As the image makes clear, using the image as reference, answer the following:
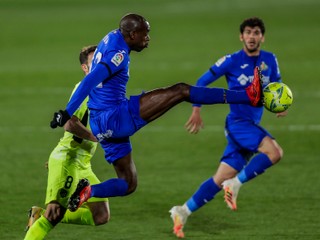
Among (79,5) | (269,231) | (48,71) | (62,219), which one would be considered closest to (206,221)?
(269,231)

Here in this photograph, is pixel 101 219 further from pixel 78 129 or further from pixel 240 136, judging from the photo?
pixel 240 136

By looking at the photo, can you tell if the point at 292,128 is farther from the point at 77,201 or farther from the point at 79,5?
the point at 79,5

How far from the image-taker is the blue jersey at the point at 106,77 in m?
9.16

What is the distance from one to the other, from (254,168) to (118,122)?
7.23ft

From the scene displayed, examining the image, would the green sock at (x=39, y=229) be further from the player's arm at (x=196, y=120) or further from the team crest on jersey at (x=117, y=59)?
the player's arm at (x=196, y=120)

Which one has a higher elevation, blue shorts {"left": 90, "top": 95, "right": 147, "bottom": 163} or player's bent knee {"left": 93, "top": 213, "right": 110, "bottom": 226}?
blue shorts {"left": 90, "top": 95, "right": 147, "bottom": 163}

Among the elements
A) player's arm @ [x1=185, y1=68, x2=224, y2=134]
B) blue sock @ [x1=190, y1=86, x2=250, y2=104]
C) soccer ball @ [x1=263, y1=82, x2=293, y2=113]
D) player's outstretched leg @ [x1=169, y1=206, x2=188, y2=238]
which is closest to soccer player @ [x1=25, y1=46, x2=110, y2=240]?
player's outstretched leg @ [x1=169, y1=206, x2=188, y2=238]

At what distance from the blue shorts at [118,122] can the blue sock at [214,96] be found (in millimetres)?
602

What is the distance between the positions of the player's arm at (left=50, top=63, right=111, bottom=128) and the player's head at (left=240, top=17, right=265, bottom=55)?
2940 millimetres

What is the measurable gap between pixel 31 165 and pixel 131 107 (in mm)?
5485

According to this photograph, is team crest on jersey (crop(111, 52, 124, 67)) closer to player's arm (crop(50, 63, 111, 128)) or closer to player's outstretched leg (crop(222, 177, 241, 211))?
player's arm (crop(50, 63, 111, 128))

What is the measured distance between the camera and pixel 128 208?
1214cm

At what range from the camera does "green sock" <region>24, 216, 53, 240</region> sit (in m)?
9.34

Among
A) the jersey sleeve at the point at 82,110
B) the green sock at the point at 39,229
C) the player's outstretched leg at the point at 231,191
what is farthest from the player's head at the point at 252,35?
the green sock at the point at 39,229
